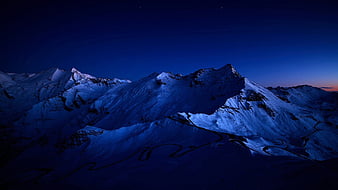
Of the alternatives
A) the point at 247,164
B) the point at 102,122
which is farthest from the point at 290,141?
the point at 102,122

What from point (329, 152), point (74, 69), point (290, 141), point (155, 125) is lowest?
point (329, 152)

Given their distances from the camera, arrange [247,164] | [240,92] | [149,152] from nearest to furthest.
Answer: [247,164] → [149,152] → [240,92]

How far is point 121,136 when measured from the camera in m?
23.2

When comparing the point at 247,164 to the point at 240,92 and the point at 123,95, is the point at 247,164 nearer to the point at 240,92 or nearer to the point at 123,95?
the point at 240,92

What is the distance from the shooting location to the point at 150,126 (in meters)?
23.3

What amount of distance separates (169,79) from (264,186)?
59361mm

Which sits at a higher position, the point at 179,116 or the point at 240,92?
the point at 240,92

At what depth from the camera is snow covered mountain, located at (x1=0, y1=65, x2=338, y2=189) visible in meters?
14.7

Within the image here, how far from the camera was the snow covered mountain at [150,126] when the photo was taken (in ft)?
48.4

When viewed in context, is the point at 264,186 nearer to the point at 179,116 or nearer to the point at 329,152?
the point at 179,116

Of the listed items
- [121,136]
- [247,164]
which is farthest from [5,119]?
[247,164]

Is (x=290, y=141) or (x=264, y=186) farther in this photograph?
(x=290, y=141)

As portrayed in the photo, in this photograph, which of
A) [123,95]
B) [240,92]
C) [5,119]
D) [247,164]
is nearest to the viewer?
[247,164]

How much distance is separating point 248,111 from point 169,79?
3790cm
